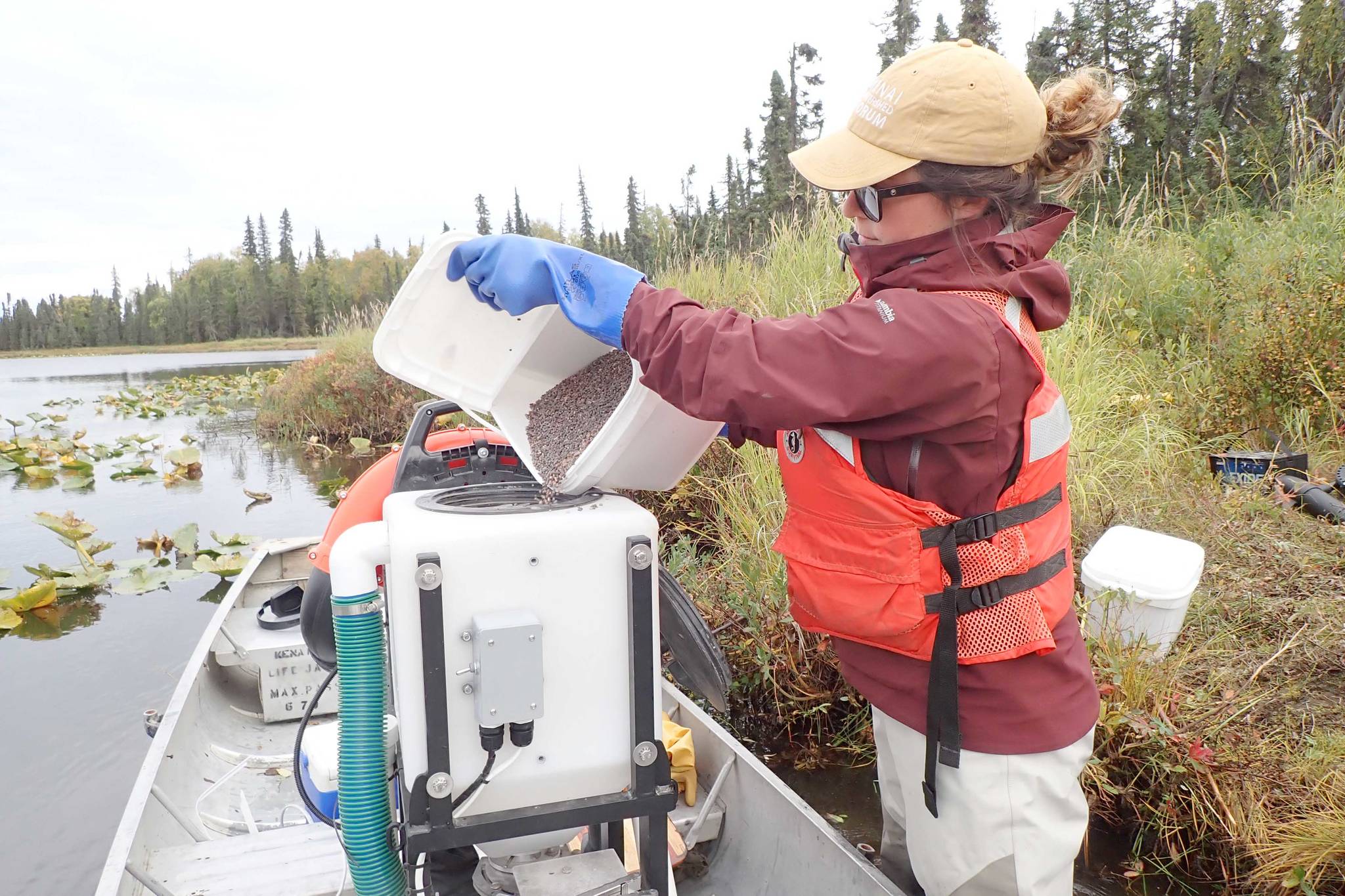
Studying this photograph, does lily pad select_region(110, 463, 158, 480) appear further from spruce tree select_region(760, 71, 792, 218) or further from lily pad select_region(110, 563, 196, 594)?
spruce tree select_region(760, 71, 792, 218)

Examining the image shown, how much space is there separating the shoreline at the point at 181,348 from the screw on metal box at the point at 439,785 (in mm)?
66267

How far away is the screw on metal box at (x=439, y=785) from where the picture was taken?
54.0 inches

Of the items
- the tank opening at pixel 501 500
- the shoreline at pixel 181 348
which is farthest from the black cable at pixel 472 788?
the shoreline at pixel 181 348

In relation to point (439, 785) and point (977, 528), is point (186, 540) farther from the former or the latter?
point (977, 528)

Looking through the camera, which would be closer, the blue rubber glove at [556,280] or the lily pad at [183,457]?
the blue rubber glove at [556,280]

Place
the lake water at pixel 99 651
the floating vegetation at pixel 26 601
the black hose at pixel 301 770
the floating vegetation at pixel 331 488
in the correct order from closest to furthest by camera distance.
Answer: the black hose at pixel 301 770
the lake water at pixel 99 651
the floating vegetation at pixel 26 601
the floating vegetation at pixel 331 488

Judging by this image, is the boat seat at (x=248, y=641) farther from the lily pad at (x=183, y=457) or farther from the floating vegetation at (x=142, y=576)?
the lily pad at (x=183, y=457)

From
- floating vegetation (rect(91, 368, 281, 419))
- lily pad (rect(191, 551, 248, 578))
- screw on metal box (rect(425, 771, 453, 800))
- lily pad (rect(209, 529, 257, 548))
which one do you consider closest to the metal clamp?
screw on metal box (rect(425, 771, 453, 800))

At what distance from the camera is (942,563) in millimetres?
1472

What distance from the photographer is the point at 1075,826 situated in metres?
1.60

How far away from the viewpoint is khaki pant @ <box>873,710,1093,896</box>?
153 cm

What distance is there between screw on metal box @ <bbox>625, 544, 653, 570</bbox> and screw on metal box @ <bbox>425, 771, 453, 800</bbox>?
451mm

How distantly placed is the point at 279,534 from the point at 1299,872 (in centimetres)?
894

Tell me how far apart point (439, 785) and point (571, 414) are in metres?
0.83
